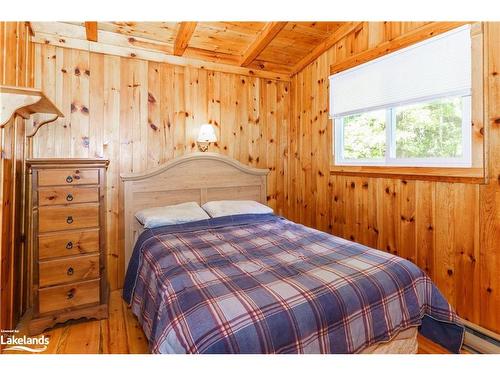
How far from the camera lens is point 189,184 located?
2.76 m

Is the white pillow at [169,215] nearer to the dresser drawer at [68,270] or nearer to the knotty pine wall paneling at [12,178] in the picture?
the dresser drawer at [68,270]

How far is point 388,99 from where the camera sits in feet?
7.66

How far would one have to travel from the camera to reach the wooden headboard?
2.49m

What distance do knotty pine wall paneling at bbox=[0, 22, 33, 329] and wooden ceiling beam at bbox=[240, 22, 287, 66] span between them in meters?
1.84

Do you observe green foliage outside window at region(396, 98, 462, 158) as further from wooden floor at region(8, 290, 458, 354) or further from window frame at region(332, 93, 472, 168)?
wooden floor at region(8, 290, 458, 354)

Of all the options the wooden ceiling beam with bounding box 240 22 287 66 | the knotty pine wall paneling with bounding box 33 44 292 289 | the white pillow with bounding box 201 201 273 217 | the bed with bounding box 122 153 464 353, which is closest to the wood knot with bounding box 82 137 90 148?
the knotty pine wall paneling with bounding box 33 44 292 289

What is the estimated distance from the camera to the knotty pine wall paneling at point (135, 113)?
2379 mm

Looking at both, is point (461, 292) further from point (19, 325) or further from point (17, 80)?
→ point (17, 80)

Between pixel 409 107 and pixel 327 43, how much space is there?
1126 mm

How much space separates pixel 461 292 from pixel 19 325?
305 centimetres

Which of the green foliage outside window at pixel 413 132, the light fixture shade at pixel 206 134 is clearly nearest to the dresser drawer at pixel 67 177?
the light fixture shade at pixel 206 134

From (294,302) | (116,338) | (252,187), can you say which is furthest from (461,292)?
(116,338)

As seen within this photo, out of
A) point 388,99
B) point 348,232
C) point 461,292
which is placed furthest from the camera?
point 348,232

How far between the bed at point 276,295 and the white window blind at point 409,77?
4.12ft
